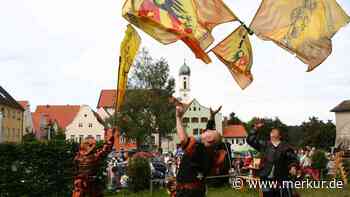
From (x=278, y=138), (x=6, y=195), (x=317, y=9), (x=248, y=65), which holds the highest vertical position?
(x=317, y=9)

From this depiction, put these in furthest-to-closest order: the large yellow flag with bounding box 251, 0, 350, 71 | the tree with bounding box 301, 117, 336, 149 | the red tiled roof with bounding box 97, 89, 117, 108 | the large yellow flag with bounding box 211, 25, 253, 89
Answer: the red tiled roof with bounding box 97, 89, 117, 108 < the tree with bounding box 301, 117, 336, 149 < the large yellow flag with bounding box 211, 25, 253, 89 < the large yellow flag with bounding box 251, 0, 350, 71

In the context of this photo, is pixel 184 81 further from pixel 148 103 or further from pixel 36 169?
pixel 36 169

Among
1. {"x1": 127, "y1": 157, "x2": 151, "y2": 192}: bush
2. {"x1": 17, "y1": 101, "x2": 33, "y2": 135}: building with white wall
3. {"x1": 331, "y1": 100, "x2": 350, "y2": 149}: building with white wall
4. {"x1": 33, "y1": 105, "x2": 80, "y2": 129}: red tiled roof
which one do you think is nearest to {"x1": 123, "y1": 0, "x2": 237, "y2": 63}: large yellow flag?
{"x1": 127, "y1": 157, "x2": 151, "y2": 192}: bush

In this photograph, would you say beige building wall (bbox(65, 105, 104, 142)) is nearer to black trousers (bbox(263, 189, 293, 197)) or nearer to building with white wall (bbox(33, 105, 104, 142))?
building with white wall (bbox(33, 105, 104, 142))

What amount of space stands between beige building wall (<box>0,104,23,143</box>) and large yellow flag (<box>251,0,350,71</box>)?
6901 centimetres

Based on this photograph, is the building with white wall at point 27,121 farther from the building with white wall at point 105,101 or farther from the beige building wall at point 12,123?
the building with white wall at point 105,101

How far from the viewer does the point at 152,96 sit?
192 feet

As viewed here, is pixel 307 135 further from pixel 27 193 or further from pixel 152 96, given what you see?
pixel 27 193

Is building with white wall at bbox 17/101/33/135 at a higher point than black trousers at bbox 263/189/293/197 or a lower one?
higher

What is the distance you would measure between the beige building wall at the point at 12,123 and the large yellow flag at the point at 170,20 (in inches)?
2733

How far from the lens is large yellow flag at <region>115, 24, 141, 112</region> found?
28.9 feet

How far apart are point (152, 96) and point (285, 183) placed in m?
50.1

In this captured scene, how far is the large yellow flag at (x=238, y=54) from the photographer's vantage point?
420 inches

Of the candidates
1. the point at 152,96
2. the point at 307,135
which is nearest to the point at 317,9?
the point at 152,96
